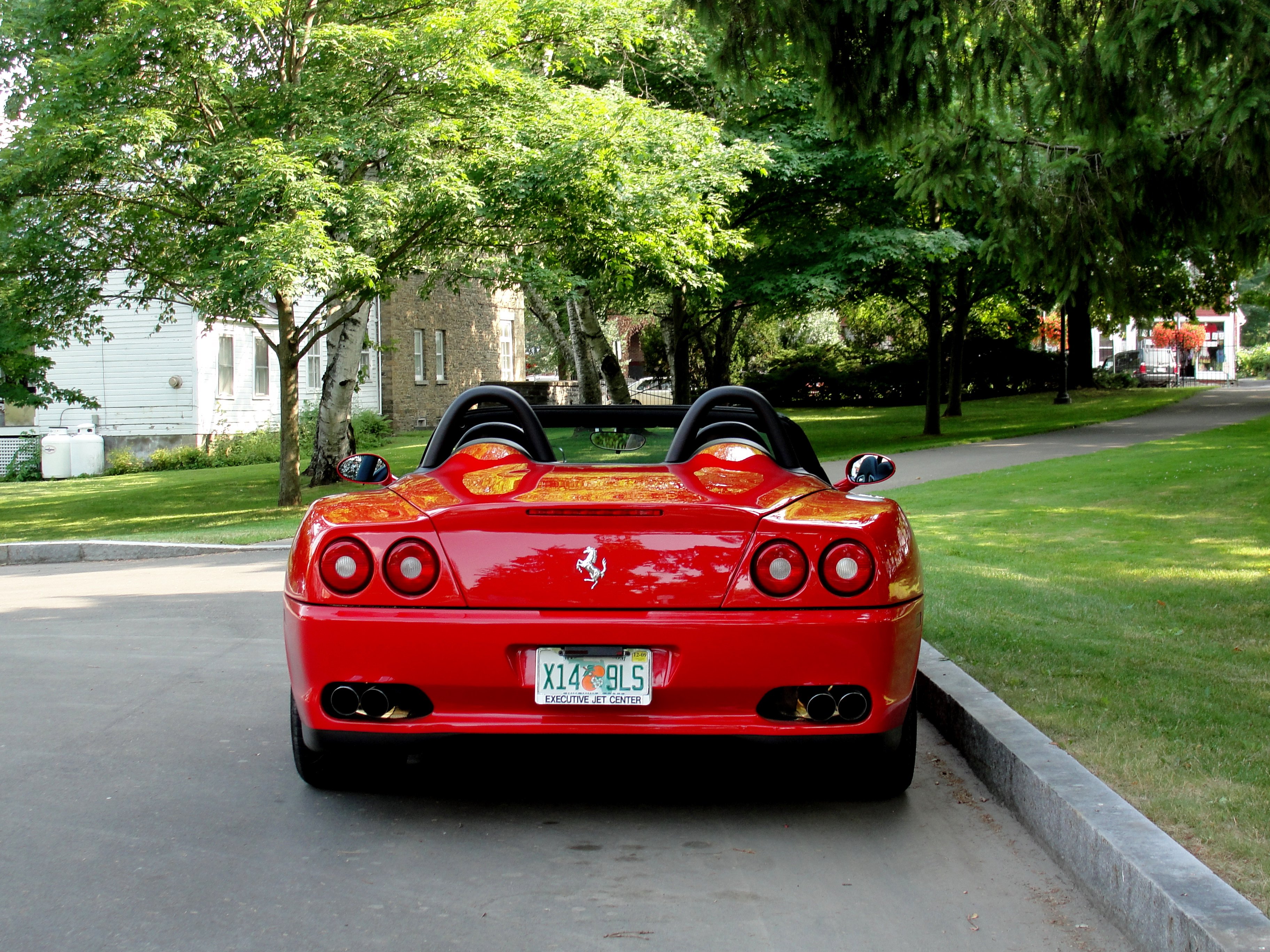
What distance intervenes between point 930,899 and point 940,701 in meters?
1.98

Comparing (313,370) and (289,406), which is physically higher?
(313,370)

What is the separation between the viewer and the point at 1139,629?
6.97 meters

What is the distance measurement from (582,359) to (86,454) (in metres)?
12.1

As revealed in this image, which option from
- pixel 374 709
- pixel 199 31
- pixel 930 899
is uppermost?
pixel 199 31

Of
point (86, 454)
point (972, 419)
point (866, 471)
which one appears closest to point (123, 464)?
point (86, 454)

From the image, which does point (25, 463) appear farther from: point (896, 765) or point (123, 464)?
point (896, 765)

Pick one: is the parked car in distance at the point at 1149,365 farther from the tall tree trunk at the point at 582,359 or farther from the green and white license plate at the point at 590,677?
the green and white license plate at the point at 590,677

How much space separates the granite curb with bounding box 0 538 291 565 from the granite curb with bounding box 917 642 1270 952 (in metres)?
9.68

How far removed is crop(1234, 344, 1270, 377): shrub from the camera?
2995 inches

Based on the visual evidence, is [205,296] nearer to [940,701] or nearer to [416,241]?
[416,241]

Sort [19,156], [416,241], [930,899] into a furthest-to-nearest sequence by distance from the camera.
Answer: [416,241] < [19,156] < [930,899]

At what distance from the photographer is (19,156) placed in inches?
589

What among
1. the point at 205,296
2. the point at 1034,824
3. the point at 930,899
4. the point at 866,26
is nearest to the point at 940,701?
the point at 1034,824

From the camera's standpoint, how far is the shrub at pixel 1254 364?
76.1m
